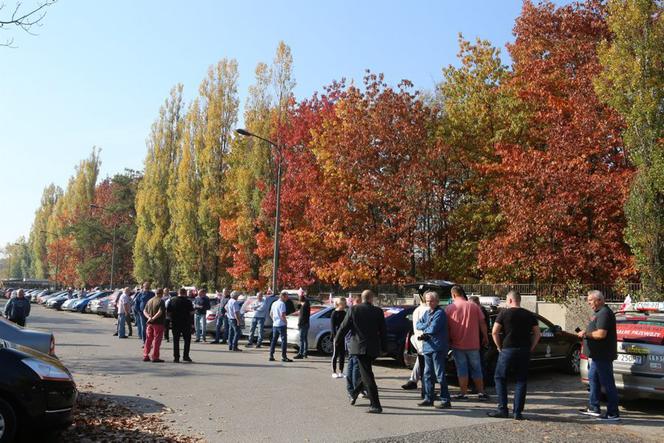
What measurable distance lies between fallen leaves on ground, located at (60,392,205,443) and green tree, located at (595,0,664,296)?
18037 mm

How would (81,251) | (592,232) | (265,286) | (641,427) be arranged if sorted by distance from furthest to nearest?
(81,251), (265,286), (592,232), (641,427)

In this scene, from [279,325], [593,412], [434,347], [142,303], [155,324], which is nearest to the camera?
[593,412]

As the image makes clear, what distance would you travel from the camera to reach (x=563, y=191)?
2575 centimetres

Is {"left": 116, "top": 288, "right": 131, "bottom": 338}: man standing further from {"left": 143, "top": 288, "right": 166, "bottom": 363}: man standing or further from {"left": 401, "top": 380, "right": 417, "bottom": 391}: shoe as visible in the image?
{"left": 401, "top": 380, "right": 417, "bottom": 391}: shoe

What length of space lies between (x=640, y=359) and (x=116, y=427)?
24.2ft

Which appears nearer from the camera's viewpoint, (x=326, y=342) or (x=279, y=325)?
(x=279, y=325)

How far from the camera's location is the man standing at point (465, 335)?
9.82 m

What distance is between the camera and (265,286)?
38.8 meters

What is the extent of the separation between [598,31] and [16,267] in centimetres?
14836

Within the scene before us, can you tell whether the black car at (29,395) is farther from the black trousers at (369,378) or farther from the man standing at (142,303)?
the man standing at (142,303)

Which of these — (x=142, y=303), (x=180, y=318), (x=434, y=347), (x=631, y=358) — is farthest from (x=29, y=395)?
(x=142, y=303)

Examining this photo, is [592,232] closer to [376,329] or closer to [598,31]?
[598,31]

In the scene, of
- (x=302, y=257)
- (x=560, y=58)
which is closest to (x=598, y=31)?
(x=560, y=58)

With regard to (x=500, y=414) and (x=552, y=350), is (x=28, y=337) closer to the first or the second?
(x=500, y=414)
